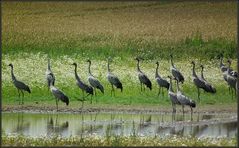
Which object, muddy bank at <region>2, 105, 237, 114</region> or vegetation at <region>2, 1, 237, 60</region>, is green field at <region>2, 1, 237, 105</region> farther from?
muddy bank at <region>2, 105, 237, 114</region>

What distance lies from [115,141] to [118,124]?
5.58m

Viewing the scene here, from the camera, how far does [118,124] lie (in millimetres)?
32000

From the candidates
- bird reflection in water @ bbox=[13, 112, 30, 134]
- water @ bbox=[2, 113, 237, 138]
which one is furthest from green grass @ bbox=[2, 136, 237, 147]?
bird reflection in water @ bbox=[13, 112, 30, 134]

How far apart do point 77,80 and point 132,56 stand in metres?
11.0

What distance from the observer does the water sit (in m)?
29.7

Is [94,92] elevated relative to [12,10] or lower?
lower

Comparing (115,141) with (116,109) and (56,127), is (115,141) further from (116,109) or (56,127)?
(116,109)

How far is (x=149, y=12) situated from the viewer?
69.1 metres

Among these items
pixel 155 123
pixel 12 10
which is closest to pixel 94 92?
pixel 155 123

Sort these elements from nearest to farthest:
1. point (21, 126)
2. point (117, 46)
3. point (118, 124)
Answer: point (21, 126)
point (118, 124)
point (117, 46)

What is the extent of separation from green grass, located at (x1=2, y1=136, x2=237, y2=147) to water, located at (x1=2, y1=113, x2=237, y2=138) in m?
Result: 1.26

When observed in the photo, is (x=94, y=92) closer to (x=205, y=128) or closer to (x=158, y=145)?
(x=205, y=128)

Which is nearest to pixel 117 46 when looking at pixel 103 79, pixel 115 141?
pixel 103 79

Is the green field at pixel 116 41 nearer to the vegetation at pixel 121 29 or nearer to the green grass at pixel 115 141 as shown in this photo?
the vegetation at pixel 121 29
